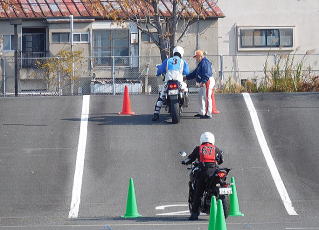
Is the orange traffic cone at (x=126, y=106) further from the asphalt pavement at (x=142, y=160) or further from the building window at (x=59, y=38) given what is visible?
the building window at (x=59, y=38)

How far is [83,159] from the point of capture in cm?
2223

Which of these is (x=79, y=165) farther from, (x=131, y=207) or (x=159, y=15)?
(x=159, y=15)

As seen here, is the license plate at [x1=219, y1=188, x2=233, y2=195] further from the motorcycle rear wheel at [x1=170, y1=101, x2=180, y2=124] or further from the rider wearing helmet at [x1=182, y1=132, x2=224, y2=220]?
the motorcycle rear wheel at [x1=170, y1=101, x2=180, y2=124]

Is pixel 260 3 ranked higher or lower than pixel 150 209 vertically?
higher

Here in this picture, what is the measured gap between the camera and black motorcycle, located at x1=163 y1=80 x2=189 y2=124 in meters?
24.5

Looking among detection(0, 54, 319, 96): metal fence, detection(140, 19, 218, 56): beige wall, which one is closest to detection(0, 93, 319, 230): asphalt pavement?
detection(0, 54, 319, 96): metal fence

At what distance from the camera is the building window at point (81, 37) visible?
2093 inches

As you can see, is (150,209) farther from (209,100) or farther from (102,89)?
(102,89)

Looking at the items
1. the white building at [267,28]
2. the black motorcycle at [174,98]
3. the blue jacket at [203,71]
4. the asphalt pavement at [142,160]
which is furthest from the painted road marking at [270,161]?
the white building at [267,28]

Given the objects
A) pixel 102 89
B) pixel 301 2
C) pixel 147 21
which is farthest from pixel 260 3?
pixel 102 89

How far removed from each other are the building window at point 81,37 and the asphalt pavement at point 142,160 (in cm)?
2455

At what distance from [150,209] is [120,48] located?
3539 cm

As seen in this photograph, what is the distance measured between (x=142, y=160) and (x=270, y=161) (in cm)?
265

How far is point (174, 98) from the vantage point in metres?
24.5
